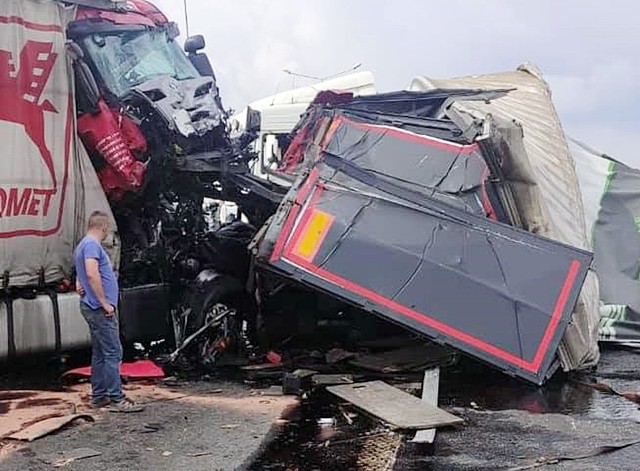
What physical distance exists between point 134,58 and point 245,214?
1961mm

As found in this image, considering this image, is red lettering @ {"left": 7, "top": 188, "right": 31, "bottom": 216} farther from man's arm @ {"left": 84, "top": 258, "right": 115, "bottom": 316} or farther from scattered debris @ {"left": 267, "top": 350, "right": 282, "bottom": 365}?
Answer: scattered debris @ {"left": 267, "top": 350, "right": 282, "bottom": 365}

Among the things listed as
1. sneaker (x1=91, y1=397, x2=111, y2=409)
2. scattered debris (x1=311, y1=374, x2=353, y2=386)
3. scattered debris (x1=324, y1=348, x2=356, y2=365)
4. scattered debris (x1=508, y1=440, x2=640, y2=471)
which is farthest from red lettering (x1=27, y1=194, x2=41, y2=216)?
scattered debris (x1=508, y1=440, x2=640, y2=471)

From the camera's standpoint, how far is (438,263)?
7.07 meters

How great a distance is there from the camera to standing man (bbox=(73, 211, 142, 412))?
6.25 metres

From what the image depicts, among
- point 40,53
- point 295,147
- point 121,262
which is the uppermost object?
point 40,53

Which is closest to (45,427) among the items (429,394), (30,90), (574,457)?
(429,394)

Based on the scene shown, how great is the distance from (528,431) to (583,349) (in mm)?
1939

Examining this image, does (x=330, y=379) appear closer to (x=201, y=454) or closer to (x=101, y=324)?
(x=101, y=324)

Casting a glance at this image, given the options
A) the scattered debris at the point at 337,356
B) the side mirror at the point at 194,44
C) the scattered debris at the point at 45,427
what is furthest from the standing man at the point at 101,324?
the side mirror at the point at 194,44

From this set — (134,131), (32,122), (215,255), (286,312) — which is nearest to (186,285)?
(215,255)

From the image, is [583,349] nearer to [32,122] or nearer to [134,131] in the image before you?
[134,131]

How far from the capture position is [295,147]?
372 inches

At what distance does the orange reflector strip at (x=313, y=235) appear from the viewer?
717cm

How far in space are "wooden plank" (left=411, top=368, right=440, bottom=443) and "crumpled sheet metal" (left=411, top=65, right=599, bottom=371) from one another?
3.65ft
